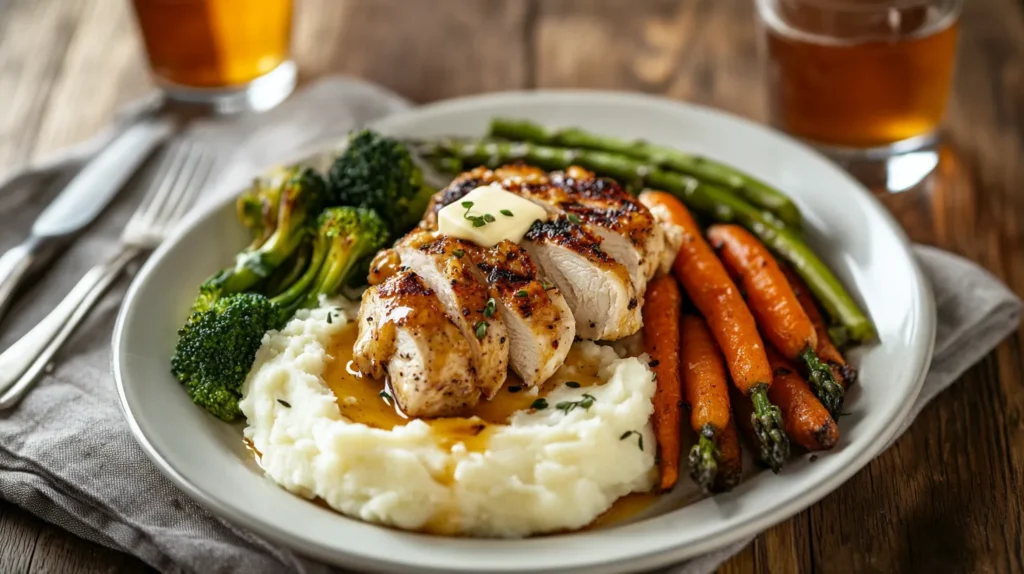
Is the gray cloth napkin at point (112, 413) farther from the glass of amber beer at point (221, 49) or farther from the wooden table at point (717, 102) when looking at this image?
the glass of amber beer at point (221, 49)

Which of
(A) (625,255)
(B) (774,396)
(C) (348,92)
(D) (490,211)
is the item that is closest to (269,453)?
(D) (490,211)

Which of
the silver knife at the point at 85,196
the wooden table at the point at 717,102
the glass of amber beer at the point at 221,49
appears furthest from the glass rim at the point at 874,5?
the silver knife at the point at 85,196

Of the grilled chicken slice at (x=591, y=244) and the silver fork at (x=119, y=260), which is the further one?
the silver fork at (x=119, y=260)

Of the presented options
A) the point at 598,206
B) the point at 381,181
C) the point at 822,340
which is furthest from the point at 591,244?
the point at 381,181

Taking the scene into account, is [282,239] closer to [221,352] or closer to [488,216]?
[221,352]

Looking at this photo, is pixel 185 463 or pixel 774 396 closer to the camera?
pixel 185 463

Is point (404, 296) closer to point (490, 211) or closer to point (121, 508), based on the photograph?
point (490, 211)

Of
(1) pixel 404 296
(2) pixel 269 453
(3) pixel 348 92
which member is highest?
(1) pixel 404 296

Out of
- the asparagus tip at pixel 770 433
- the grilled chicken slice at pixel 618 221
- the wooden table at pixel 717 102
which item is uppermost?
the grilled chicken slice at pixel 618 221
